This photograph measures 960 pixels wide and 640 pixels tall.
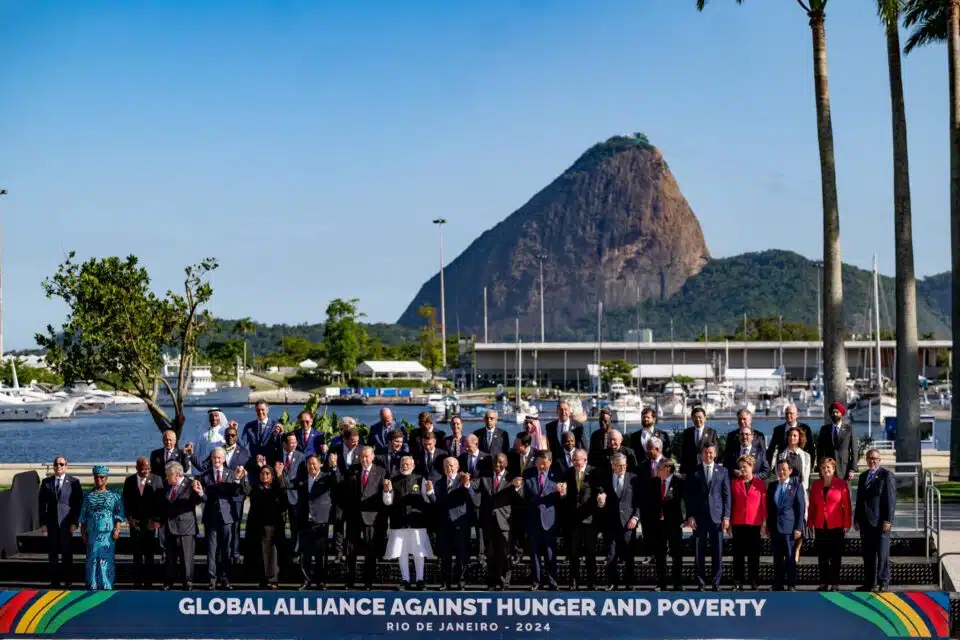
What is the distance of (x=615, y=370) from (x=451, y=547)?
126 m

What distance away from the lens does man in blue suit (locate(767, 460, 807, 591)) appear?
15.0 m

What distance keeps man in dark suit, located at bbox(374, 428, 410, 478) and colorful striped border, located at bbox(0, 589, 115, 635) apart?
3717 mm

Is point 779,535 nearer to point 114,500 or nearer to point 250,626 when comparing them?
point 250,626

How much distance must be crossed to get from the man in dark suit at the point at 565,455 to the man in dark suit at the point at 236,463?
12.5ft

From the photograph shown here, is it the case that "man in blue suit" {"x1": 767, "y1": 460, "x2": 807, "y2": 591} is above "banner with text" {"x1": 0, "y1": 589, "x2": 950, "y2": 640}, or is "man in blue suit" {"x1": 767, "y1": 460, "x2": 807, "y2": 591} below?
above

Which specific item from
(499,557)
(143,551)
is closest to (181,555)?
(143,551)

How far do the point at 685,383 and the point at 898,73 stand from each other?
118818 millimetres

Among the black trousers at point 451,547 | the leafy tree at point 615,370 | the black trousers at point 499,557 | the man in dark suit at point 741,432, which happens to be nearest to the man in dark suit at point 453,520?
the black trousers at point 451,547

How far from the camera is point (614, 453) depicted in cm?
1539

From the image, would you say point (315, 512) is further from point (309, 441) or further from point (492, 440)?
point (492, 440)

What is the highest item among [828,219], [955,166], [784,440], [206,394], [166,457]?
[955,166]

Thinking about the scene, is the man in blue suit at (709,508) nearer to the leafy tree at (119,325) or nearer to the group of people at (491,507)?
the group of people at (491,507)

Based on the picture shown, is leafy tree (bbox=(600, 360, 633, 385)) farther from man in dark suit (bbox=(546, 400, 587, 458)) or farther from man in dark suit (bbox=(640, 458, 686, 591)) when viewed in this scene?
man in dark suit (bbox=(640, 458, 686, 591))

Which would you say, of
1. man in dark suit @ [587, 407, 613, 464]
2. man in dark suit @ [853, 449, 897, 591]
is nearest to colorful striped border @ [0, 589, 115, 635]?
man in dark suit @ [587, 407, 613, 464]
